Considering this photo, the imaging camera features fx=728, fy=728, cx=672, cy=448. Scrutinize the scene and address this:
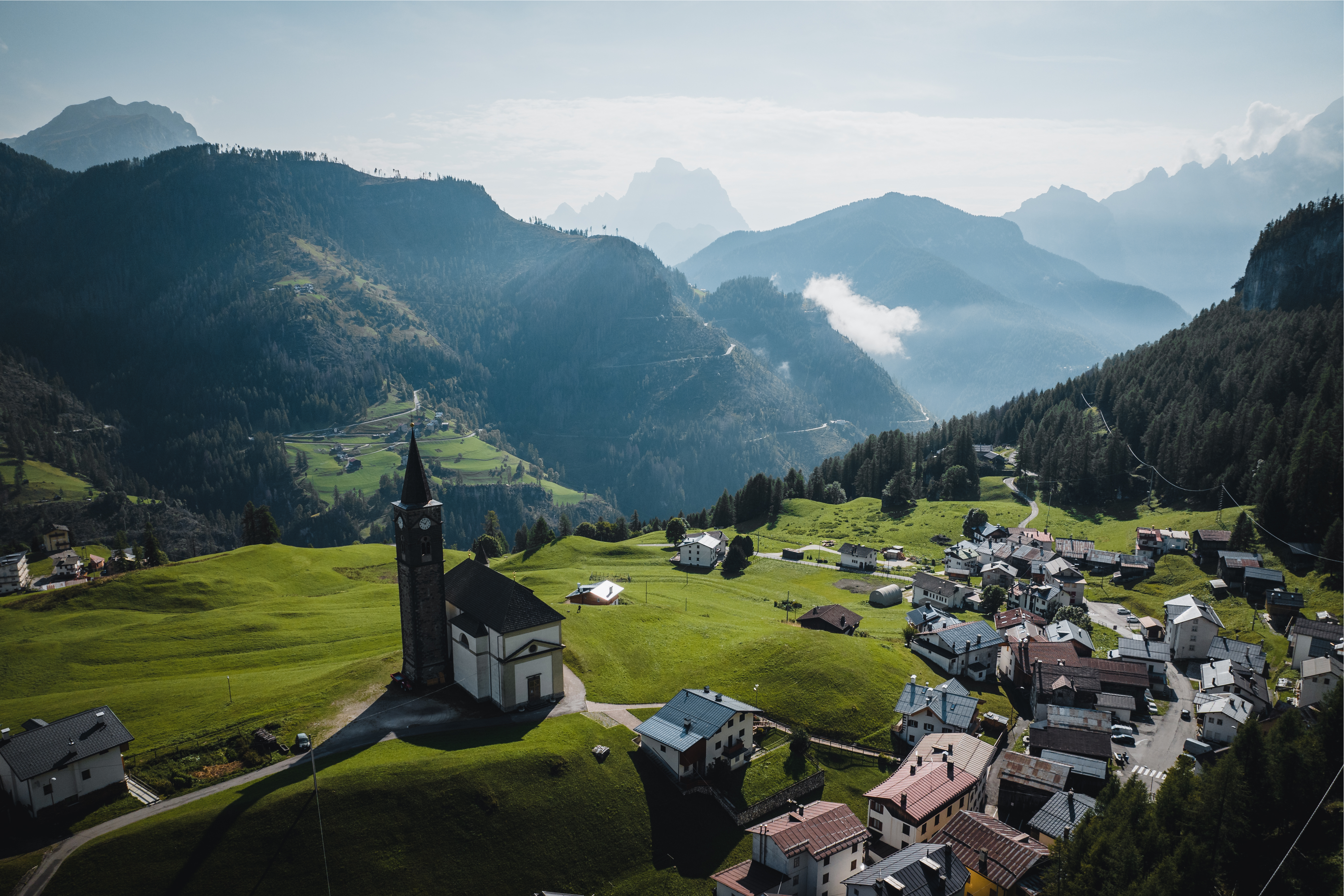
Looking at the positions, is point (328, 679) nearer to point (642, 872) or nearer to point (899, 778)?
point (642, 872)

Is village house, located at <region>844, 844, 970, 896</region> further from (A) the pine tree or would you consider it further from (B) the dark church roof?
(A) the pine tree

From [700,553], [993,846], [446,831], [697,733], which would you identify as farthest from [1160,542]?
[446,831]

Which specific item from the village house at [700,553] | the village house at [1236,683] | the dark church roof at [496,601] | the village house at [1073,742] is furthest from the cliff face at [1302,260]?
the dark church roof at [496,601]

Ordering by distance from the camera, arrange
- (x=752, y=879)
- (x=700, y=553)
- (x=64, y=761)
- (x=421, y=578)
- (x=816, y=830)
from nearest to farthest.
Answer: (x=64, y=761), (x=752, y=879), (x=816, y=830), (x=421, y=578), (x=700, y=553)

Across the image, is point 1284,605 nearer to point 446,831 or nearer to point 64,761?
point 446,831

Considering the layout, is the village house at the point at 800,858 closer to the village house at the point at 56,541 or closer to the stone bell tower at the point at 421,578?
the stone bell tower at the point at 421,578

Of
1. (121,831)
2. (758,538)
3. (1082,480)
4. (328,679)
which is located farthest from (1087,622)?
(121,831)

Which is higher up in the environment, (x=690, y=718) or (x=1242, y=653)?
(x=690, y=718)
